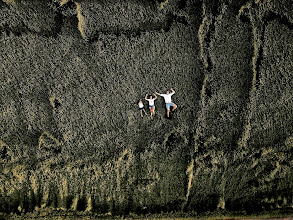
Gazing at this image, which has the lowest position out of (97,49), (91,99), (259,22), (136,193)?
(136,193)

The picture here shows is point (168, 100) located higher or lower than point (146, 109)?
higher

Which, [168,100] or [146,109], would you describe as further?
[146,109]

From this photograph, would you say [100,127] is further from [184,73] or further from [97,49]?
[184,73]

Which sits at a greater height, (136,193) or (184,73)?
(184,73)

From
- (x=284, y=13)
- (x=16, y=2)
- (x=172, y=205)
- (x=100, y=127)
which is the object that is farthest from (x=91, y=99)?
(x=284, y=13)

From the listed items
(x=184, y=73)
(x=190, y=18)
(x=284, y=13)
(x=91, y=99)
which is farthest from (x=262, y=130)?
(x=91, y=99)

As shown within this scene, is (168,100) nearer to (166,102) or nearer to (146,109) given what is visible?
(166,102)

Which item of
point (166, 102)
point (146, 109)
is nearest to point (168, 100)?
point (166, 102)
